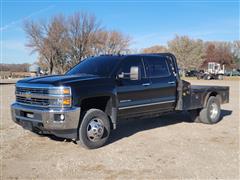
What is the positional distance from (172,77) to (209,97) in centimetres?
189

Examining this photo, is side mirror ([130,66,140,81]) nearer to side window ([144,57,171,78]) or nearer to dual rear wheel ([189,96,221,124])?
side window ([144,57,171,78])

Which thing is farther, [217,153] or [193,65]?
[193,65]

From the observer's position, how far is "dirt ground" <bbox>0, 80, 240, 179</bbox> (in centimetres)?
511

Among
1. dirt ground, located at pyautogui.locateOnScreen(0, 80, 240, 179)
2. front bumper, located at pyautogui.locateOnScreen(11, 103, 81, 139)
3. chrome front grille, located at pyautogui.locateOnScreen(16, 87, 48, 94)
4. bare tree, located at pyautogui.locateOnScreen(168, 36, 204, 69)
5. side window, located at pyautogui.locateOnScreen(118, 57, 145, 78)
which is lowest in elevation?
dirt ground, located at pyautogui.locateOnScreen(0, 80, 240, 179)

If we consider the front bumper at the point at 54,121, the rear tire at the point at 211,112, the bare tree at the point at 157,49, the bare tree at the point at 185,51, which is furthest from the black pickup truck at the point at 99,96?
the bare tree at the point at 157,49

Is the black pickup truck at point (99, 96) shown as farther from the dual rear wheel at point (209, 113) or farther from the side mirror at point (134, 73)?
the dual rear wheel at point (209, 113)

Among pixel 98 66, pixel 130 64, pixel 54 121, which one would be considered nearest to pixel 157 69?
pixel 130 64

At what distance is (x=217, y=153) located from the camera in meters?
6.26

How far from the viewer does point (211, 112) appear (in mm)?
9703

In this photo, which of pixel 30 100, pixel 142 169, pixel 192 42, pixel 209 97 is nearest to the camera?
pixel 142 169

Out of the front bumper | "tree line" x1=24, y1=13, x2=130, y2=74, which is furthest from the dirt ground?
"tree line" x1=24, y1=13, x2=130, y2=74

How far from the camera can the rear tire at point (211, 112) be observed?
9.43 metres

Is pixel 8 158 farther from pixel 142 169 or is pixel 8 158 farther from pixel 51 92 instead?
pixel 142 169

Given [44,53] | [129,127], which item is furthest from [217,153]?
[44,53]
